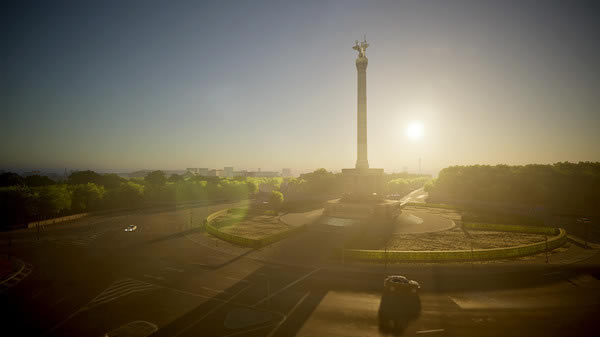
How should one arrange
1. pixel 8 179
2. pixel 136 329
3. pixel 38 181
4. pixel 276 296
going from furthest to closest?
pixel 38 181
pixel 8 179
pixel 276 296
pixel 136 329

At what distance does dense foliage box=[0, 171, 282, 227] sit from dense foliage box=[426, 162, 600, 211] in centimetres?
7563

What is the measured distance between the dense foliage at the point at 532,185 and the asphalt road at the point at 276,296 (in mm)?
44074

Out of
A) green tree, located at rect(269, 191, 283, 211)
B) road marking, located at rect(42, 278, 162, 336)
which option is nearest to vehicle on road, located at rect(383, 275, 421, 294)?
road marking, located at rect(42, 278, 162, 336)

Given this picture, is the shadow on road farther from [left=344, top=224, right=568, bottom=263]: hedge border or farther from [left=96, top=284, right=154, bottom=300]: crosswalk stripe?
[left=96, top=284, right=154, bottom=300]: crosswalk stripe

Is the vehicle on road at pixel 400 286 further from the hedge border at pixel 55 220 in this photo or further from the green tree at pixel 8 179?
the green tree at pixel 8 179

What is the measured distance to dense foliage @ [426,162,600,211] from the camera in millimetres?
60594

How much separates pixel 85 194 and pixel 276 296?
62.9 m

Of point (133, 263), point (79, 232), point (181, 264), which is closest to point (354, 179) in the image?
point (181, 264)

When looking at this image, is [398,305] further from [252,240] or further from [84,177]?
[84,177]

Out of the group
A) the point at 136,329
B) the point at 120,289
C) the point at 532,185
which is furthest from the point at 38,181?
the point at 532,185

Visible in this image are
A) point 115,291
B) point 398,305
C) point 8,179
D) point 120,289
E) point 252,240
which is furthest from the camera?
point 8,179

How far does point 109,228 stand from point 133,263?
980 inches

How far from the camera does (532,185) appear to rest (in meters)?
66.6

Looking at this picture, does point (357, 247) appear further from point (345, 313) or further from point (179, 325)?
point (179, 325)
